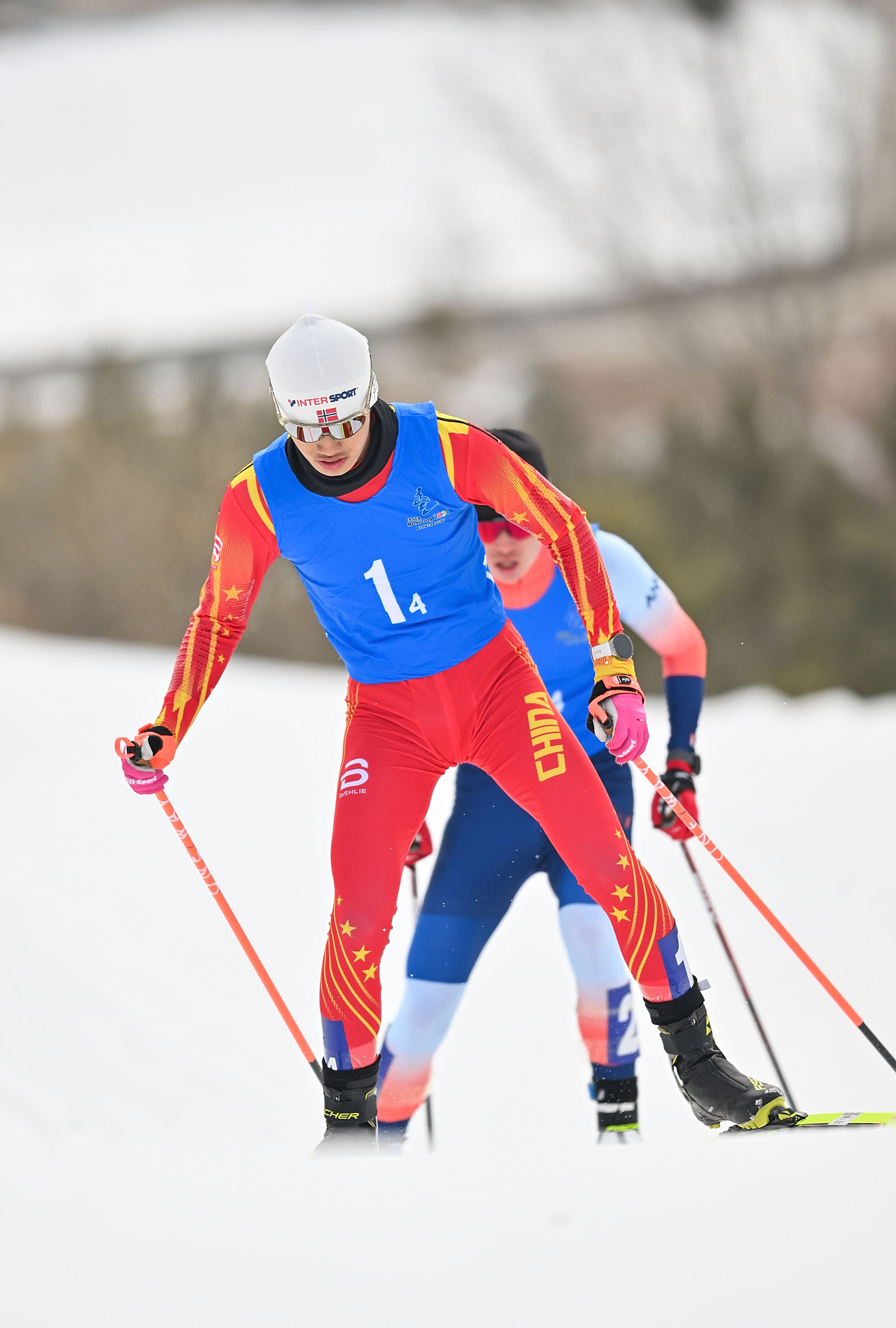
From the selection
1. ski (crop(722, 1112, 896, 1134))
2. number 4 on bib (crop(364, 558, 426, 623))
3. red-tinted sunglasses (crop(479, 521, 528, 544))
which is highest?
red-tinted sunglasses (crop(479, 521, 528, 544))

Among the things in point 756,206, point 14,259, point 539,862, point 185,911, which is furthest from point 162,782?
point 14,259

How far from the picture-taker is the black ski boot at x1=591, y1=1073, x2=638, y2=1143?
322cm

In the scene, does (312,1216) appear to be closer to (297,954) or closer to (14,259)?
(297,954)

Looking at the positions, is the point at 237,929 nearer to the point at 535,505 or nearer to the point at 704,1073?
the point at 704,1073

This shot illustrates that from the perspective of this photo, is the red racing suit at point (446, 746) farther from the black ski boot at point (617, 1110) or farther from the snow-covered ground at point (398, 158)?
the snow-covered ground at point (398, 158)

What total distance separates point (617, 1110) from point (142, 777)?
1485 millimetres

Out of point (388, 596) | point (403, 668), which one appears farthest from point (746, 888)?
point (388, 596)

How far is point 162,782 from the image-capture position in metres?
2.93

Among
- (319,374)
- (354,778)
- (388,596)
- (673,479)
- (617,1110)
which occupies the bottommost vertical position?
(617,1110)

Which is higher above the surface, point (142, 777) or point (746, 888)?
point (142, 777)

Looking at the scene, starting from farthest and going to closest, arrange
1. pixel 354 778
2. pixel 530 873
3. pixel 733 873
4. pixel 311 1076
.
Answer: pixel 311 1076, pixel 530 873, pixel 733 873, pixel 354 778

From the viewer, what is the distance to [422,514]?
274 cm

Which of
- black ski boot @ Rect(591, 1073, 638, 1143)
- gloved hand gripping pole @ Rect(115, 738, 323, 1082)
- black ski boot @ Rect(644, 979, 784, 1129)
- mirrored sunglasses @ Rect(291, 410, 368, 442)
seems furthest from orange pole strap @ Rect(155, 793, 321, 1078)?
mirrored sunglasses @ Rect(291, 410, 368, 442)

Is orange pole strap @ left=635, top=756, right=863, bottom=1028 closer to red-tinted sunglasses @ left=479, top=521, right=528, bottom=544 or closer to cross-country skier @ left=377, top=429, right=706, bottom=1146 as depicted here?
cross-country skier @ left=377, top=429, right=706, bottom=1146
